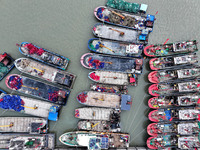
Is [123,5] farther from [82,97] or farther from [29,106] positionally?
[29,106]

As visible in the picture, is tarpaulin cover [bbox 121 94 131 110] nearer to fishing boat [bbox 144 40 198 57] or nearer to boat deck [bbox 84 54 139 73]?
boat deck [bbox 84 54 139 73]

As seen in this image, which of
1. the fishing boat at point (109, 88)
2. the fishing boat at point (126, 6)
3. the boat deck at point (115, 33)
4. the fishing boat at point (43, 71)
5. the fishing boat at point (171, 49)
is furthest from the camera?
the fishing boat at point (126, 6)

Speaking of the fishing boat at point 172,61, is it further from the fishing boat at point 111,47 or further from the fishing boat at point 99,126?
the fishing boat at point 99,126

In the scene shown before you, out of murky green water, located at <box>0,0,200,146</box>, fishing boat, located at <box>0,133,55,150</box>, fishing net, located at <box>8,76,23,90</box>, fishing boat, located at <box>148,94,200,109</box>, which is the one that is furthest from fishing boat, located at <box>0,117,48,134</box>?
fishing boat, located at <box>148,94,200,109</box>

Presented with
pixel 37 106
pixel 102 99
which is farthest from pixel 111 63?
pixel 37 106

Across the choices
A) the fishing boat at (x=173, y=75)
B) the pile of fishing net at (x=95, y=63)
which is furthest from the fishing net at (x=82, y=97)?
the fishing boat at (x=173, y=75)

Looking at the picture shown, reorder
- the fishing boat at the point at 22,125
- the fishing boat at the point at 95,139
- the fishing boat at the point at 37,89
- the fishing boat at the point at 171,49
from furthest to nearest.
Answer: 1. the fishing boat at the point at 171,49
2. the fishing boat at the point at 37,89
3. the fishing boat at the point at 95,139
4. the fishing boat at the point at 22,125
